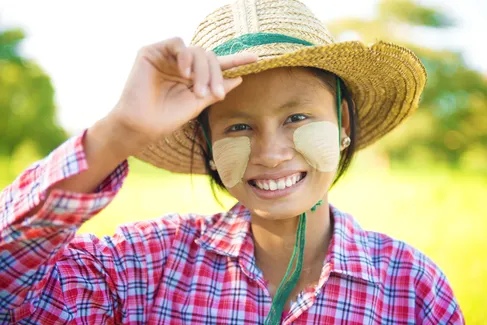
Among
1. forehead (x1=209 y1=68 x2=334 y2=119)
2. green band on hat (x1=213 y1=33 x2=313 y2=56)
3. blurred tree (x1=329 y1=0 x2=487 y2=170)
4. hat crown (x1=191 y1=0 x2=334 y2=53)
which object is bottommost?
blurred tree (x1=329 y1=0 x2=487 y2=170)

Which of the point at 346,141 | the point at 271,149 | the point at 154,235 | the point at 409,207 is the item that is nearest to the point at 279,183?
the point at 271,149

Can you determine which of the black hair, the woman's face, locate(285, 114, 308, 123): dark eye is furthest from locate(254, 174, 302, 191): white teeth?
the black hair

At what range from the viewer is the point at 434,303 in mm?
1620

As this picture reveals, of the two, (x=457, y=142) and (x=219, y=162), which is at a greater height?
(x=219, y=162)

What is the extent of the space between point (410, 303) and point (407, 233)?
9.10 ft

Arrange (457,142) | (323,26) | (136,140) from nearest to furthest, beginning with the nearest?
(136,140) → (323,26) → (457,142)

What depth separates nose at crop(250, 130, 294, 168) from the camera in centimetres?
151

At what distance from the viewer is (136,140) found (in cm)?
122

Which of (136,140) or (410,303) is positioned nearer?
(136,140)

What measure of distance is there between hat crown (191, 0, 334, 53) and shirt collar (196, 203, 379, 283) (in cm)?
56

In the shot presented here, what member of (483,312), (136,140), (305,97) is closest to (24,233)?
(136,140)

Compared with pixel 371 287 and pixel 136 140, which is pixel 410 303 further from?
pixel 136 140

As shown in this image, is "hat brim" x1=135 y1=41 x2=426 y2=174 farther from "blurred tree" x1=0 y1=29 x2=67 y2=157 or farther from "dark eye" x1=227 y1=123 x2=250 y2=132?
"blurred tree" x1=0 y1=29 x2=67 y2=157

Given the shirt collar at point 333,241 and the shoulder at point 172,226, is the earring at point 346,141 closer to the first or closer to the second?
the shirt collar at point 333,241
